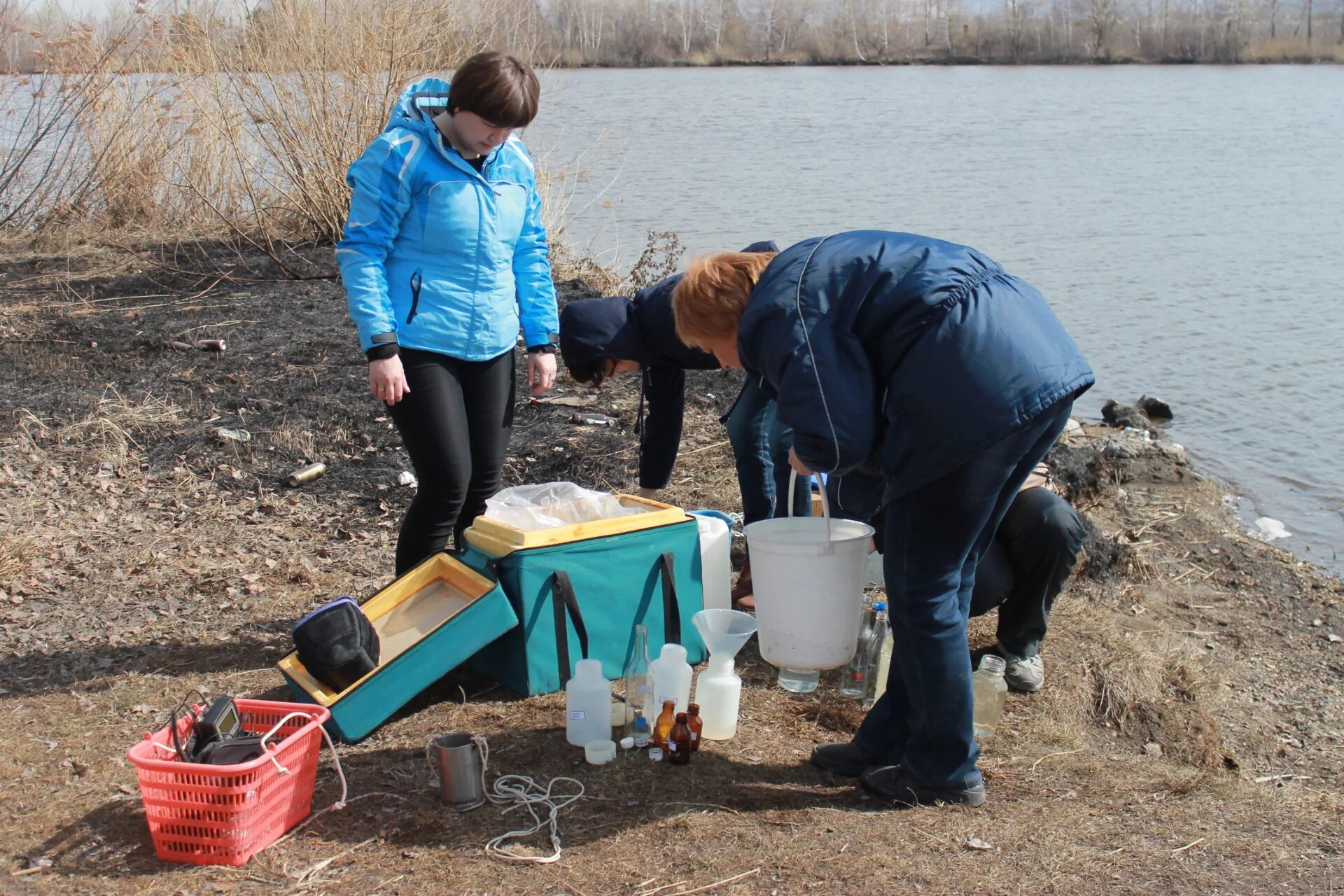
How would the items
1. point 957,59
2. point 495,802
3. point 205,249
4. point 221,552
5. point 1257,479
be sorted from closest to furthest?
point 495,802, point 221,552, point 1257,479, point 205,249, point 957,59

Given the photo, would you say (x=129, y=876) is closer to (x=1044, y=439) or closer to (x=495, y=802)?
(x=495, y=802)

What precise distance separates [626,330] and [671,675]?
3.54 ft

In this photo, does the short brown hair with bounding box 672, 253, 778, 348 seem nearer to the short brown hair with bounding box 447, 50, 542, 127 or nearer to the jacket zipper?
the short brown hair with bounding box 447, 50, 542, 127

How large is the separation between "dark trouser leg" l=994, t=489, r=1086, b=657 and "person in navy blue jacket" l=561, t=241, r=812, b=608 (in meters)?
0.74

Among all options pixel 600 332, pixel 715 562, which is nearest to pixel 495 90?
pixel 600 332

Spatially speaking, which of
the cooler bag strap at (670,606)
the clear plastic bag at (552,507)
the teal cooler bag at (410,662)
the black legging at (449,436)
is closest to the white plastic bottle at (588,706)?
the teal cooler bag at (410,662)

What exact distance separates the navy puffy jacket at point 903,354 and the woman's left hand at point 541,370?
133 cm

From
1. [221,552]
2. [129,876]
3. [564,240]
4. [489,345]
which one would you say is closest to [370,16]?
[564,240]

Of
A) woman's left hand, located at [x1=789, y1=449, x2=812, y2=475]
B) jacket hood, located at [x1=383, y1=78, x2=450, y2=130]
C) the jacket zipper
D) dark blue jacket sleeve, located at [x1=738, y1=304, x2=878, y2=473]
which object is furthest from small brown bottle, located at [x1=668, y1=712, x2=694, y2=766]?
jacket hood, located at [x1=383, y1=78, x2=450, y2=130]

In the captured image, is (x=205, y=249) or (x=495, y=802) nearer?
(x=495, y=802)

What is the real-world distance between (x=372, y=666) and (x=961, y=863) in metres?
1.67

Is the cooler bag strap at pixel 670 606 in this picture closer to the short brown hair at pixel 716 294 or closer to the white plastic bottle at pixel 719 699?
the white plastic bottle at pixel 719 699

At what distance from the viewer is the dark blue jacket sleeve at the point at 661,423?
395cm

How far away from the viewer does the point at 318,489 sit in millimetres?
5566
